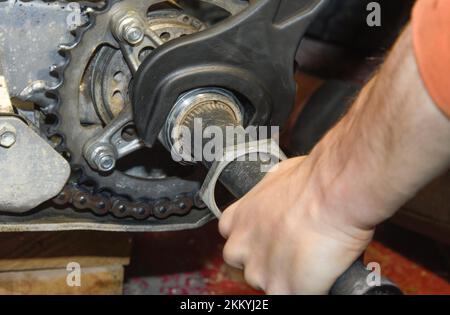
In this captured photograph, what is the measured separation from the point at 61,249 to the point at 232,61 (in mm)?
521

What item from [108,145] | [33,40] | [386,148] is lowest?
[108,145]

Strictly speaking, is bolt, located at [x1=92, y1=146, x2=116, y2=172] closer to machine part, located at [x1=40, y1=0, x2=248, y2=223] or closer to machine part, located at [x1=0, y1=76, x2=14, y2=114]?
machine part, located at [x1=40, y1=0, x2=248, y2=223]

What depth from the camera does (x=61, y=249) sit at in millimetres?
1367

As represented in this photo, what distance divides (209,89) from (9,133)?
0.90 feet

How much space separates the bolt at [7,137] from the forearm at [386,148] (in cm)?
45

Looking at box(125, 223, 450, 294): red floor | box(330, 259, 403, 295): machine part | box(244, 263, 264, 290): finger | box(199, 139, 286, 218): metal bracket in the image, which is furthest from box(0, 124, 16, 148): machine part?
box(125, 223, 450, 294): red floor

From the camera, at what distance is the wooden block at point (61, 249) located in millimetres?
1333

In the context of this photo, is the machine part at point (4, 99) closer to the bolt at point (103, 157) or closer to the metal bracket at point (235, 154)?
the bolt at point (103, 157)

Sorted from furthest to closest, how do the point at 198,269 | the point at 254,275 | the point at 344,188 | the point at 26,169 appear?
1. the point at 198,269
2. the point at 26,169
3. the point at 254,275
4. the point at 344,188

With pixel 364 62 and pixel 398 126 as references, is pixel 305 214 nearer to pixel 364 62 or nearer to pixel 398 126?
→ pixel 398 126

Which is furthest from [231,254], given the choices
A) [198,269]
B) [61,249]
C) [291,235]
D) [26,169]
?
[198,269]

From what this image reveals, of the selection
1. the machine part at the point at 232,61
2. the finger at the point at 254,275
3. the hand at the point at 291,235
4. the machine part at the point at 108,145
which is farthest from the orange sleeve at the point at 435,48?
the machine part at the point at 108,145

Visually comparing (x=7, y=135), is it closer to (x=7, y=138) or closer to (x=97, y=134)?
(x=7, y=138)

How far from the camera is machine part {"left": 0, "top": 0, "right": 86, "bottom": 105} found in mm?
1056
